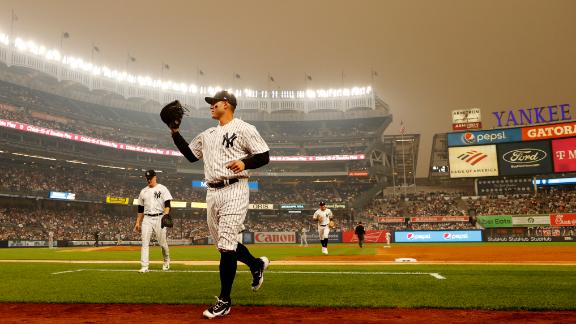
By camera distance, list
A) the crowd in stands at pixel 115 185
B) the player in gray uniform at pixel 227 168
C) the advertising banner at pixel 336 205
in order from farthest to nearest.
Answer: the advertising banner at pixel 336 205
the crowd in stands at pixel 115 185
the player in gray uniform at pixel 227 168

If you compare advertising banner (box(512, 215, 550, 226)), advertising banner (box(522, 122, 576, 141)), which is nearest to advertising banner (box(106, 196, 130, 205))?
advertising banner (box(512, 215, 550, 226))

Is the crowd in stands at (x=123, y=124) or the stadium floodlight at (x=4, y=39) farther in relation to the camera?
the crowd in stands at (x=123, y=124)

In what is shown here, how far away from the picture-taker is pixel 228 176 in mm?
4859

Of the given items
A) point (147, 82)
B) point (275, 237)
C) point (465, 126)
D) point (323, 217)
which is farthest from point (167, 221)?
point (147, 82)

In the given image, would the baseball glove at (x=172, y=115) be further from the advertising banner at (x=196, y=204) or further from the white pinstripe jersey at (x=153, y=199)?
the advertising banner at (x=196, y=204)

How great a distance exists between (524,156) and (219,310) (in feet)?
139

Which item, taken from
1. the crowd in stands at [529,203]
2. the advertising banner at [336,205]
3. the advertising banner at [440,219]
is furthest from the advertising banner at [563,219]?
the advertising banner at [336,205]

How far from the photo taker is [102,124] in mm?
55594

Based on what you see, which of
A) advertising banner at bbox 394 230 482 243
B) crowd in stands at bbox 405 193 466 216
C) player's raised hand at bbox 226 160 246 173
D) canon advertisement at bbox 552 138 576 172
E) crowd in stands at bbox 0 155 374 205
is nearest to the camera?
player's raised hand at bbox 226 160 246 173

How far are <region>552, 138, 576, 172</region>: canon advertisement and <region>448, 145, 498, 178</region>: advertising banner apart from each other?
5.15 metres

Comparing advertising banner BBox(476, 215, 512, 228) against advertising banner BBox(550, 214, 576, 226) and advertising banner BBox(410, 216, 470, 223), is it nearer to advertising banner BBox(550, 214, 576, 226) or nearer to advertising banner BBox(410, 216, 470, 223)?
advertising banner BBox(410, 216, 470, 223)

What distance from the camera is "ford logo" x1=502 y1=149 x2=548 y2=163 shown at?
129 ft

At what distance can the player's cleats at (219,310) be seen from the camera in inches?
165

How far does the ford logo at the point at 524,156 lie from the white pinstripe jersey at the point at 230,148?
41052 mm
